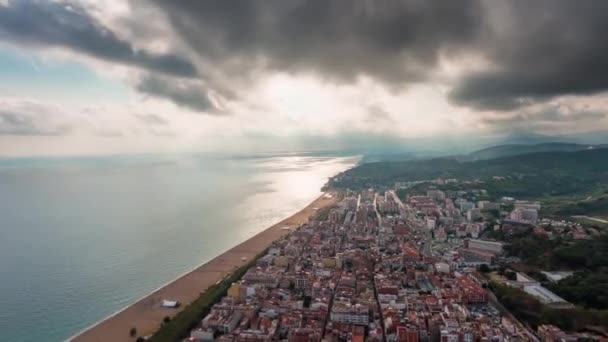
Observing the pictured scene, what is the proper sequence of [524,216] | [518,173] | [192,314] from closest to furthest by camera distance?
[192,314]
[524,216]
[518,173]

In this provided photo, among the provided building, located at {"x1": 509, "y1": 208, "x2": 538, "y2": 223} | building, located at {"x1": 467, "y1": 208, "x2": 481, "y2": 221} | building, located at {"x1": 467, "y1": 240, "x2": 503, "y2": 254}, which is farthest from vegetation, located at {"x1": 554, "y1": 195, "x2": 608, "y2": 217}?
building, located at {"x1": 467, "y1": 240, "x2": 503, "y2": 254}

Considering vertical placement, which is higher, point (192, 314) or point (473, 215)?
point (192, 314)

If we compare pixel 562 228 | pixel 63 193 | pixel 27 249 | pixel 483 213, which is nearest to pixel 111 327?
pixel 27 249

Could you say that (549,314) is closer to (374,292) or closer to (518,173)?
(374,292)

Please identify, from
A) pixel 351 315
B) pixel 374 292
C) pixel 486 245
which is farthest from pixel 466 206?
pixel 351 315

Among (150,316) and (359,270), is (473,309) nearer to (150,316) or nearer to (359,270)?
(359,270)

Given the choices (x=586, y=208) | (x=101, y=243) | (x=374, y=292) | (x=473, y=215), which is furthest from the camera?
(x=586, y=208)
